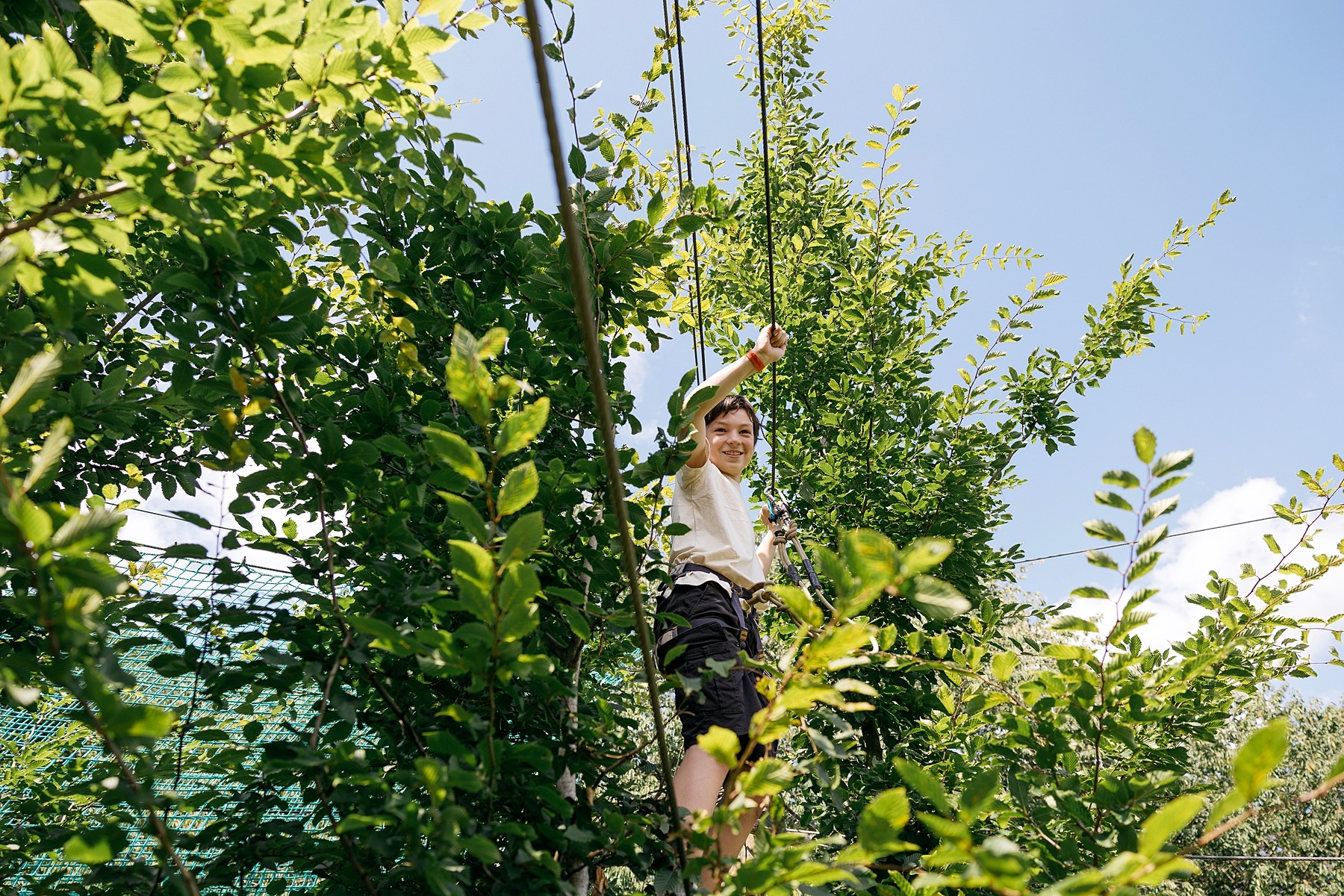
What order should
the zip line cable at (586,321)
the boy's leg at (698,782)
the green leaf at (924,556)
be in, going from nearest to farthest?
the zip line cable at (586,321), the green leaf at (924,556), the boy's leg at (698,782)

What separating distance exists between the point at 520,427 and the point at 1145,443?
71 centimetres

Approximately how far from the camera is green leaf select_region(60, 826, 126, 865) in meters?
0.73

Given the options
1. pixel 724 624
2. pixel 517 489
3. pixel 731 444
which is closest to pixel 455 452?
pixel 517 489

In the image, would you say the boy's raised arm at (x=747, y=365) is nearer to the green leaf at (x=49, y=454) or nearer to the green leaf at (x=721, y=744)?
the green leaf at (x=721, y=744)

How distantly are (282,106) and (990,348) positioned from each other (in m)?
3.48

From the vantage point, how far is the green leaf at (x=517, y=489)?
845 mm

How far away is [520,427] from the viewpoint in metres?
0.90

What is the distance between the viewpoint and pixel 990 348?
152 inches

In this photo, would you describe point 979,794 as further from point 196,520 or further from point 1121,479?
point 196,520

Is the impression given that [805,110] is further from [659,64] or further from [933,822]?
[933,822]

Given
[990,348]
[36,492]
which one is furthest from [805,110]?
[36,492]

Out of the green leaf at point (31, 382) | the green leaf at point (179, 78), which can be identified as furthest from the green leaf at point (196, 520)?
the green leaf at point (179, 78)

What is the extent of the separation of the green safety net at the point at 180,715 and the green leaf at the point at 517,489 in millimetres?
432

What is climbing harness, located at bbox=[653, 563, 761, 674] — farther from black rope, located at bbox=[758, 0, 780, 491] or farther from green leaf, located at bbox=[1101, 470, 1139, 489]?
green leaf, located at bbox=[1101, 470, 1139, 489]
